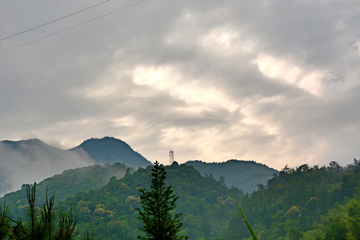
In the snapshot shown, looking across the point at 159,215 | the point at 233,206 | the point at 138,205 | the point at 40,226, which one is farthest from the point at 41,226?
the point at 233,206

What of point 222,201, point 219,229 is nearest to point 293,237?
point 219,229

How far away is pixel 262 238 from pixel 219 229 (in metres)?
37.6

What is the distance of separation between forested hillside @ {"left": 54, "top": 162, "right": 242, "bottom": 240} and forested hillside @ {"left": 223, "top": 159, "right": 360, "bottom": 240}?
743 inches

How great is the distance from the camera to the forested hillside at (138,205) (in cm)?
10912

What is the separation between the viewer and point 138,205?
416 feet

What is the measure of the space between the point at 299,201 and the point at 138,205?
70.0 m

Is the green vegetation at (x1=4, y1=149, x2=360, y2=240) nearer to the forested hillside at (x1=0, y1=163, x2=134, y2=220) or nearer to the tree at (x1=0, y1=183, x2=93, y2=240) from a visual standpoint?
the forested hillside at (x1=0, y1=163, x2=134, y2=220)

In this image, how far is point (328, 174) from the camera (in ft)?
341

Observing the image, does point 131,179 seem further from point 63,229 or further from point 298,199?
point 63,229

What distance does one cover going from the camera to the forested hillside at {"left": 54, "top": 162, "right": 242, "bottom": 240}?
358 ft

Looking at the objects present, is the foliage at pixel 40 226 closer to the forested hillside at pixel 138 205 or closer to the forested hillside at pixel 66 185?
the forested hillside at pixel 138 205

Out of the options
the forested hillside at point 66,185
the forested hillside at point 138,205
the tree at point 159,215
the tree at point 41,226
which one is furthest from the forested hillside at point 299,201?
the forested hillside at point 66,185

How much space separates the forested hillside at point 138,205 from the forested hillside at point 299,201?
61.9 feet

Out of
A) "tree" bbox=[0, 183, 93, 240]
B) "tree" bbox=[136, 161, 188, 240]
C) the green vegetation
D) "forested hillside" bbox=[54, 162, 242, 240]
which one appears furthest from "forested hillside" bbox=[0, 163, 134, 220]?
"tree" bbox=[0, 183, 93, 240]
